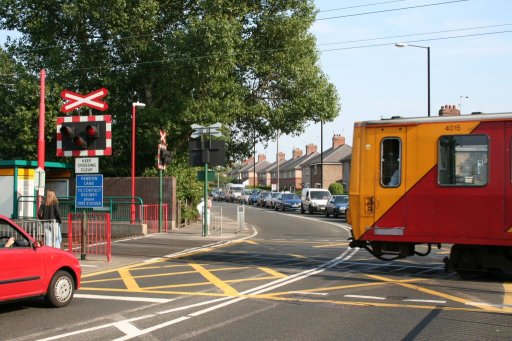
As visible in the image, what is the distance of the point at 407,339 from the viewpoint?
6723 millimetres

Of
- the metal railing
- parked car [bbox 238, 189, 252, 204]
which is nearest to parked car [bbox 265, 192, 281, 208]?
parked car [bbox 238, 189, 252, 204]

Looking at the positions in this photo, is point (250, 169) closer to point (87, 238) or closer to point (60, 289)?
point (87, 238)

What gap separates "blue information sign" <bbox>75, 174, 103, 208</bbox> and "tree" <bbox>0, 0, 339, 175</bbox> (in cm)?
1197

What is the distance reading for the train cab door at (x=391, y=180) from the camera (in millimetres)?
11641

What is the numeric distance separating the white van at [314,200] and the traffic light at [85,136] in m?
30.9

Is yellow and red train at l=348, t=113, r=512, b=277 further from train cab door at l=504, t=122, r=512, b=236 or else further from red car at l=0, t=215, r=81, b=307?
red car at l=0, t=215, r=81, b=307

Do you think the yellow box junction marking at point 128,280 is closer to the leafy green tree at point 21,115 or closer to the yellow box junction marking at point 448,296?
the yellow box junction marking at point 448,296

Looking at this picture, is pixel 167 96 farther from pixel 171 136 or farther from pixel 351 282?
pixel 351 282

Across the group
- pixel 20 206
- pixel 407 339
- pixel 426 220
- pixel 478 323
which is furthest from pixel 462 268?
pixel 20 206

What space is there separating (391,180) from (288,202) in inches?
1538

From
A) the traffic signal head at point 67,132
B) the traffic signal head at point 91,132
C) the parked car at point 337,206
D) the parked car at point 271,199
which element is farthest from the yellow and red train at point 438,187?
the parked car at point 271,199

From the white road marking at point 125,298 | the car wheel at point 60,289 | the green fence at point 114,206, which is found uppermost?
the green fence at point 114,206

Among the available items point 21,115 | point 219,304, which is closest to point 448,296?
point 219,304

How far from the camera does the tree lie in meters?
25.7
